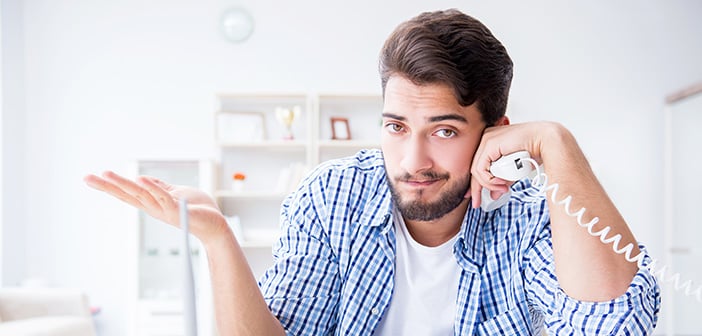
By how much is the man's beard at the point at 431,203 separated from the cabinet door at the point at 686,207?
2949mm

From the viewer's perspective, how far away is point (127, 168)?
12.7 ft

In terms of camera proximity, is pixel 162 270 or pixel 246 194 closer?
pixel 246 194

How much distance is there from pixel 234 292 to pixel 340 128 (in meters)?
2.97

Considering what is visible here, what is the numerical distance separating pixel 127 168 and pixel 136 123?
0.30 meters

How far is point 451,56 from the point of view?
118 cm

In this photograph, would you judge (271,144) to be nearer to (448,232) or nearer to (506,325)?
(448,232)

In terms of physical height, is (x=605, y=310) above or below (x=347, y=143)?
below

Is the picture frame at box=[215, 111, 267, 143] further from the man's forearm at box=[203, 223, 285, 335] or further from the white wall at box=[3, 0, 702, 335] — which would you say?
the man's forearm at box=[203, 223, 285, 335]

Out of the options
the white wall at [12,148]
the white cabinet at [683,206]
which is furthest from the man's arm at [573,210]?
the white wall at [12,148]

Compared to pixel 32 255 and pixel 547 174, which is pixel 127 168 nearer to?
pixel 32 255

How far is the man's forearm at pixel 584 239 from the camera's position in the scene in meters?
1.08

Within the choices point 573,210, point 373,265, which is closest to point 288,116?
point 373,265

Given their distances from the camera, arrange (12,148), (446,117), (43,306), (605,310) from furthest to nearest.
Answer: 1. (12,148)
2. (43,306)
3. (446,117)
4. (605,310)

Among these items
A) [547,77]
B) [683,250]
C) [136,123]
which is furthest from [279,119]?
[683,250]
